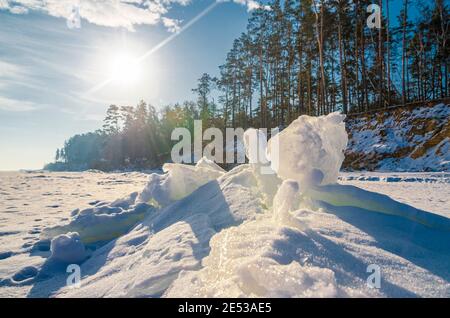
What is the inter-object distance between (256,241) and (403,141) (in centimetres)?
1303

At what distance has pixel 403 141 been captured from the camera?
11992 mm

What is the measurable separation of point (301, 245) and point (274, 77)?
28322 mm

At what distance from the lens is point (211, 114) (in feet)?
138

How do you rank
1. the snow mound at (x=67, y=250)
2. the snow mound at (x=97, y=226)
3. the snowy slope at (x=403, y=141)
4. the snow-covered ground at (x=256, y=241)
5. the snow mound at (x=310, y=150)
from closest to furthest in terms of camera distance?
the snow-covered ground at (x=256, y=241) < the snow mound at (x=67, y=250) < the snow mound at (x=310, y=150) < the snow mound at (x=97, y=226) < the snowy slope at (x=403, y=141)

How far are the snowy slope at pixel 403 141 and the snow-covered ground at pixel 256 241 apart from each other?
8.13 metres

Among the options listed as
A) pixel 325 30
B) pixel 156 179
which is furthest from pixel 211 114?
pixel 156 179

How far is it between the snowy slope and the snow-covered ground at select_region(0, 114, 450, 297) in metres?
8.13

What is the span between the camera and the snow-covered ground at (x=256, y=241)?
1433mm

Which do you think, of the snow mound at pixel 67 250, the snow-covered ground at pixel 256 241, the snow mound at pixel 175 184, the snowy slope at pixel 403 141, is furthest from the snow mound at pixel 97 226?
the snowy slope at pixel 403 141

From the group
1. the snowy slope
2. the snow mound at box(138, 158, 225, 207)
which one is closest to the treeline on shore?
the snowy slope

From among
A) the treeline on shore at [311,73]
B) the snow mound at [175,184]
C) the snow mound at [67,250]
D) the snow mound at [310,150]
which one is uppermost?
the treeline on shore at [311,73]

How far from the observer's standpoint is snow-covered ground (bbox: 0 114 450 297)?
143cm

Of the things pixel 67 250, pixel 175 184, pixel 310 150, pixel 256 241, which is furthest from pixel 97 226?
pixel 310 150

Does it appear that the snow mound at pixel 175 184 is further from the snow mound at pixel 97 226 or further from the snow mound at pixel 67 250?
the snow mound at pixel 67 250
